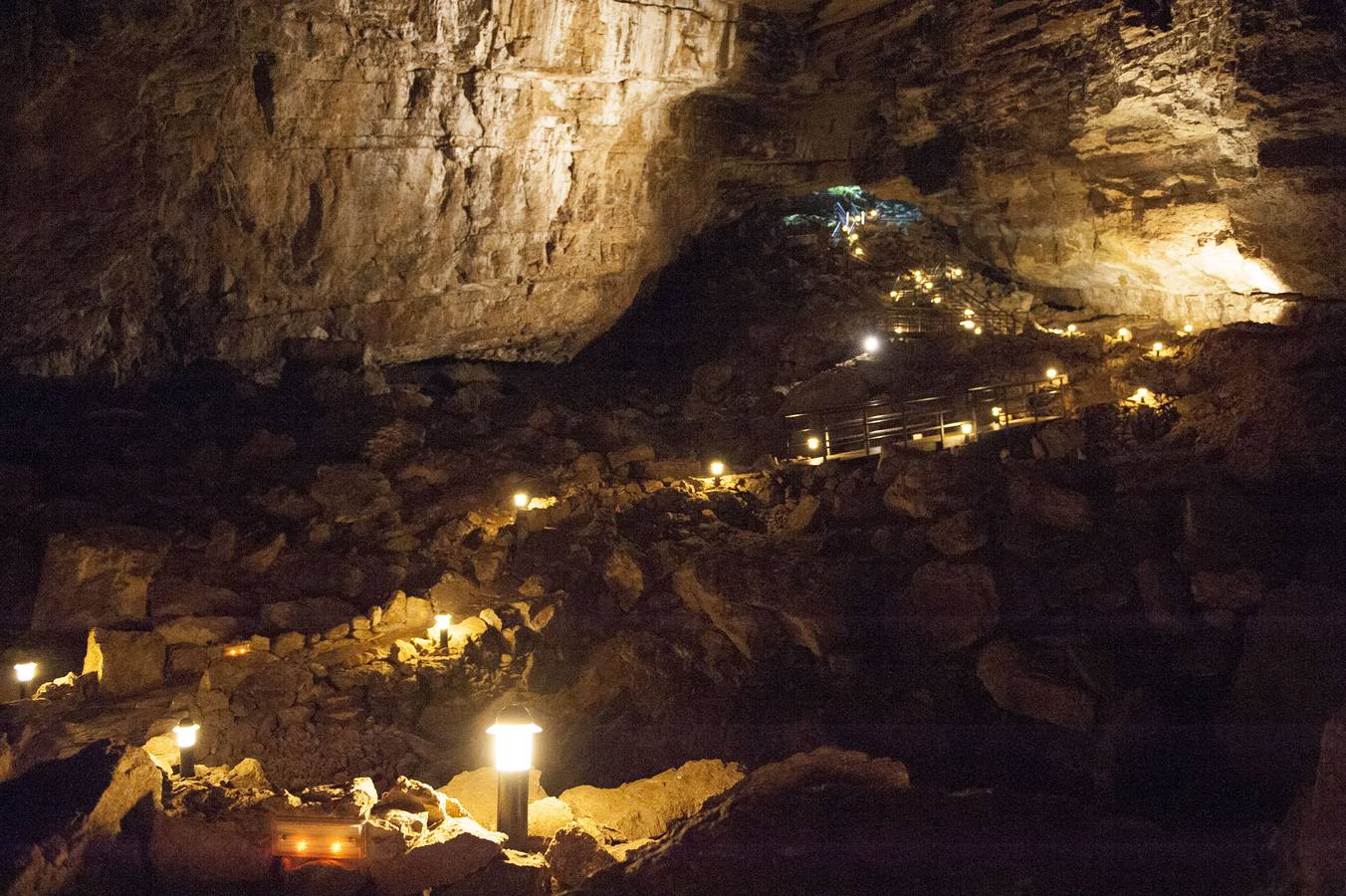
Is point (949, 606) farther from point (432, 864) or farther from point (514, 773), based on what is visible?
point (432, 864)

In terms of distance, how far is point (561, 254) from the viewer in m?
17.4

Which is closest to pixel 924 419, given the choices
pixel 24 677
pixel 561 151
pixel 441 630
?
pixel 561 151

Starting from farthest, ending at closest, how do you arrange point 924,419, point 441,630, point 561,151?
point 561,151 < point 924,419 < point 441,630

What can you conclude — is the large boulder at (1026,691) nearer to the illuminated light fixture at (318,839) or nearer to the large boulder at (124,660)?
the illuminated light fixture at (318,839)

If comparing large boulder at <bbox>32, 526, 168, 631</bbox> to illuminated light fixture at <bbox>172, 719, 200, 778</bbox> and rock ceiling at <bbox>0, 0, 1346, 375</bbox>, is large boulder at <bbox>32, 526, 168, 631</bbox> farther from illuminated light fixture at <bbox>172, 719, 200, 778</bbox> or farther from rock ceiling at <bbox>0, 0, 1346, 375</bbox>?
rock ceiling at <bbox>0, 0, 1346, 375</bbox>

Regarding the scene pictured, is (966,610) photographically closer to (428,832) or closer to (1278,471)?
(1278,471)

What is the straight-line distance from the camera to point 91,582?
10102 mm

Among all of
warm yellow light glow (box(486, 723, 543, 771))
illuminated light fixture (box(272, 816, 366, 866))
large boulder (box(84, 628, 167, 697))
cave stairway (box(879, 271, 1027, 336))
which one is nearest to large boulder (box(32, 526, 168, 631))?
large boulder (box(84, 628, 167, 697))

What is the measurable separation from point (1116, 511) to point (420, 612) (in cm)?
818

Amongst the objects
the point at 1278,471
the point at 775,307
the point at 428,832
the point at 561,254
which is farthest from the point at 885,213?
the point at 428,832

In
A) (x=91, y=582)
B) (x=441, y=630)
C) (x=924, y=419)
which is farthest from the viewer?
(x=924, y=419)

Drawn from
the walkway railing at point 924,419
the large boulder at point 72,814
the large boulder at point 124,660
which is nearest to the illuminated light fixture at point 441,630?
the large boulder at point 124,660

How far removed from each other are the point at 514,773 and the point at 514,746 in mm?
190

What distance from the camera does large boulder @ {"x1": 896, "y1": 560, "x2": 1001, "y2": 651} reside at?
917 centimetres
